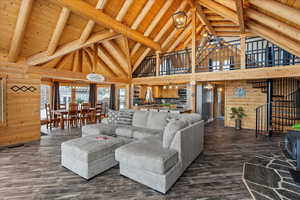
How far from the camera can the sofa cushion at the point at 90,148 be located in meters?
2.56

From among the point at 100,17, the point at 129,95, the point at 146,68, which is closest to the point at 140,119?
the point at 100,17

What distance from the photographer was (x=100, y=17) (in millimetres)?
4277

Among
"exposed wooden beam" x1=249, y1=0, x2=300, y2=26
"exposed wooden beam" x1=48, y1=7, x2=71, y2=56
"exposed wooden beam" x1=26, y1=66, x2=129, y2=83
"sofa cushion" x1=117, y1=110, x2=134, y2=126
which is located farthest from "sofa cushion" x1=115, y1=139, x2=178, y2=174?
"exposed wooden beam" x1=26, y1=66, x2=129, y2=83

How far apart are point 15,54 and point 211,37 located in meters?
8.97

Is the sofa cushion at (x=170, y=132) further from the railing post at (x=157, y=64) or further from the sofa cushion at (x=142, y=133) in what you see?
the railing post at (x=157, y=64)

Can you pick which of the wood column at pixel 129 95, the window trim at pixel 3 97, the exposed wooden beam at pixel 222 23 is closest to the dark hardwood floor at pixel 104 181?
the window trim at pixel 3 97

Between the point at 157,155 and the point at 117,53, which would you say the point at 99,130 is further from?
the point at 117,53

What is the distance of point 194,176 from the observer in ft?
8.93

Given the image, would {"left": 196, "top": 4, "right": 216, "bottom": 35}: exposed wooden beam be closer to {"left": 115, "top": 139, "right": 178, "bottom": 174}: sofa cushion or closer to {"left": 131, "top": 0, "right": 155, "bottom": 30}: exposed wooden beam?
{"left": 131, "top": 0, "right": 155, "bottom": 30}: exposed wooden beam

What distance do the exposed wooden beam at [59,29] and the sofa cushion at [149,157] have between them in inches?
142

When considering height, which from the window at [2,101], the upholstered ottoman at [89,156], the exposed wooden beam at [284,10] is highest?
the exposed wooden beam at [284,10]

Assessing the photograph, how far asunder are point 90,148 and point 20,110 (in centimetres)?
343

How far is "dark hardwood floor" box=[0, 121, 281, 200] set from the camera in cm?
220

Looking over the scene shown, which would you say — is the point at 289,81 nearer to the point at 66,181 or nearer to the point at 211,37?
the point at 211,37
